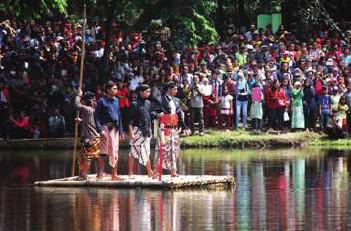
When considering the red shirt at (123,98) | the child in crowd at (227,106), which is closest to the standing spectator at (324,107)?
the child in crowd at (227,106)

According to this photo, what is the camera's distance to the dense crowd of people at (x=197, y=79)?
34844mm

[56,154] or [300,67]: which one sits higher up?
[300,67]

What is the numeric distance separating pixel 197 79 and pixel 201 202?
16.6 metres

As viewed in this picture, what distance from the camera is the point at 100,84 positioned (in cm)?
3700

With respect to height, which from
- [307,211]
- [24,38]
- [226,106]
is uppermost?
[24,38]

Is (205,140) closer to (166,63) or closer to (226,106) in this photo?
(226,106)

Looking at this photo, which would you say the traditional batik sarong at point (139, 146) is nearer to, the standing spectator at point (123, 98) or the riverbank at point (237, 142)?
the riverbank at point (237, 142)

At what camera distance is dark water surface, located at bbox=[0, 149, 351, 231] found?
16016 millimetres

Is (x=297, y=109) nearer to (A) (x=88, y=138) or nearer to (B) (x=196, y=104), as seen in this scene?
(B) (x=196, y=104)

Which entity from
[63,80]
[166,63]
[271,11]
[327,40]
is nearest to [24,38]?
[63,80]


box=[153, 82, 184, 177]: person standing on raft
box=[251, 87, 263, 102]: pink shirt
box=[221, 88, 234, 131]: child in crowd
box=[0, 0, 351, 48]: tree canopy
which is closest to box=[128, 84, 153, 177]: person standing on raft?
box=[153, 82, 184, 177]: person standing on raft

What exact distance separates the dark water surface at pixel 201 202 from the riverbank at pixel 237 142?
5210mm

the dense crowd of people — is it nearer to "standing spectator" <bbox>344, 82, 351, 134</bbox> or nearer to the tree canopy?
"standing spectator" <bbox>344, 82, 351, 134</bbox>

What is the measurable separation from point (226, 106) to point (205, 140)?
2573mm
